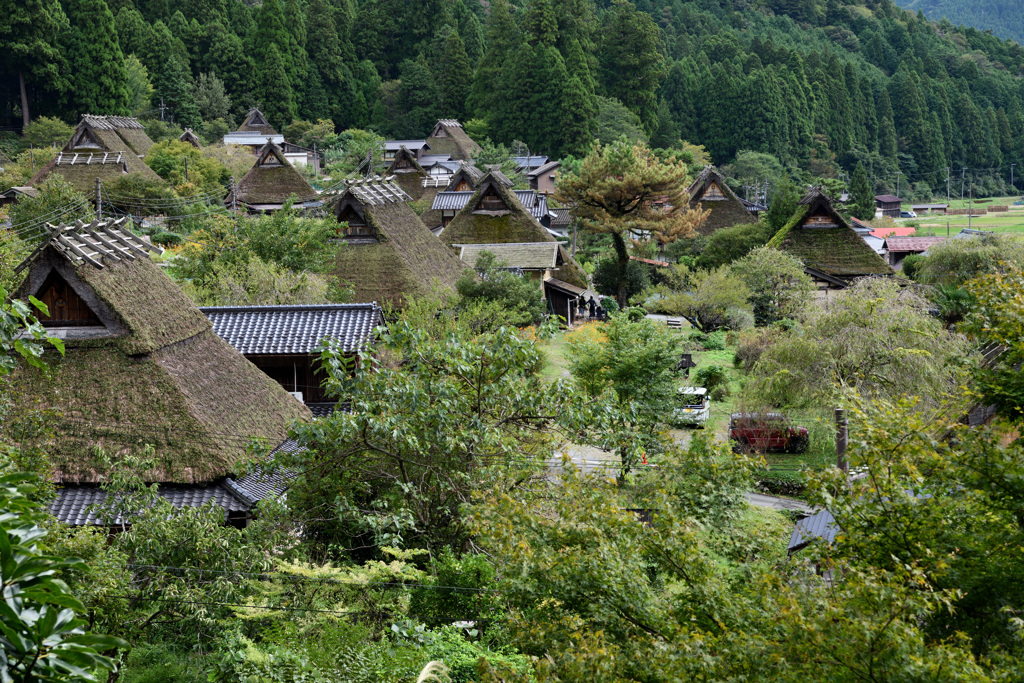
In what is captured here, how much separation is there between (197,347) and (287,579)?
20.6 ft

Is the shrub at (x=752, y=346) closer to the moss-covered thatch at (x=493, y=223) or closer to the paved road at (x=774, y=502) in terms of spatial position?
the paved road at (x=774, y=502)

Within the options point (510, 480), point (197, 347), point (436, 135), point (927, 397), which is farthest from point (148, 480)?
point (436, 135)

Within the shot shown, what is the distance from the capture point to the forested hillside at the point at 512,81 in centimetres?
5872

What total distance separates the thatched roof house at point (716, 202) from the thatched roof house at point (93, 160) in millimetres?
28244

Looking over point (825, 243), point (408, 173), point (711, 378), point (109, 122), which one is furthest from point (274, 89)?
point (711, 378)

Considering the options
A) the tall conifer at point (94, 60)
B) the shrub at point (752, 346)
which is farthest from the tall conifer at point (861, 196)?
the tall conifer at point (94, 60)

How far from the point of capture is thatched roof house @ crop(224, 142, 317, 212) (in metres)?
43.1

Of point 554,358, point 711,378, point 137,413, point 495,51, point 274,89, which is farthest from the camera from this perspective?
point 495,51

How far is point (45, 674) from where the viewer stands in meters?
2.96

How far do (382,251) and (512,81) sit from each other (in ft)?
152

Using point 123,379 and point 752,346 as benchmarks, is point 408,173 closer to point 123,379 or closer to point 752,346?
point 752,346

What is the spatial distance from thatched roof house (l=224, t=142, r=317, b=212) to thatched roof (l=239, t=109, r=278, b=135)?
22268 millimetres

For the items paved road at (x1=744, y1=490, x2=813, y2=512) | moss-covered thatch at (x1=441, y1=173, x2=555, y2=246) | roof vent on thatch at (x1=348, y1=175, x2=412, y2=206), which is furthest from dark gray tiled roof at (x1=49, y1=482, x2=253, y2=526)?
moss-covered thatch at (x1=441, y1=173, x2=555, y2=246)

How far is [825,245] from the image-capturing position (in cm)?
3631
